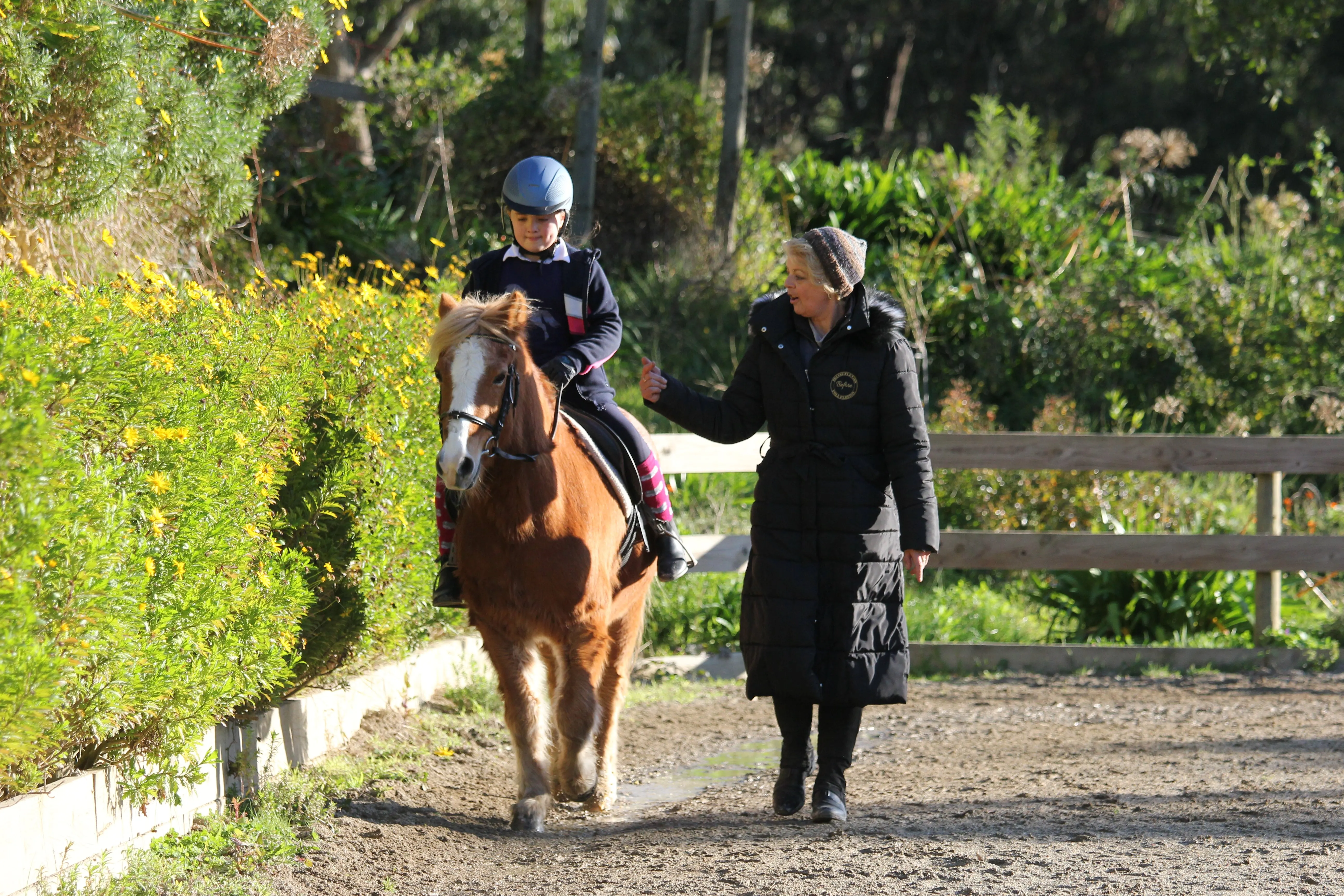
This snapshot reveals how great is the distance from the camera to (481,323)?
4.54 metres

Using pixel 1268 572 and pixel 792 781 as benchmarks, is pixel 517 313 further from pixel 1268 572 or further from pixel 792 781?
pixel 1268 572

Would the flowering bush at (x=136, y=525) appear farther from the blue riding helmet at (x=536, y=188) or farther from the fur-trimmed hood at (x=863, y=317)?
the fur-trimmed hood at (x=863, y=317)

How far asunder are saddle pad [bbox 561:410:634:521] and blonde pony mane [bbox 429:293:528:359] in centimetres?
58

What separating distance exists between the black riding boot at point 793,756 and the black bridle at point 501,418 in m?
1.45

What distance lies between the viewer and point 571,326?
5.34m

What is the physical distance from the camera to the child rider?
5133 mm

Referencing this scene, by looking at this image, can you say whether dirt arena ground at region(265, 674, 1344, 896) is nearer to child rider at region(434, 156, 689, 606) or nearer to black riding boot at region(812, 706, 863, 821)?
black riding boot at region(812, 706, 863, 821)

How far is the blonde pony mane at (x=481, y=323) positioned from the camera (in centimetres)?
452

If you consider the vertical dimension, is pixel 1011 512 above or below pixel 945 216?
below

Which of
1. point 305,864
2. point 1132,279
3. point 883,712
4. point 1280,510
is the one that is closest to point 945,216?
point 1132,279

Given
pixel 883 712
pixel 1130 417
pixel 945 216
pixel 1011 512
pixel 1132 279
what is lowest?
pixel 883 712

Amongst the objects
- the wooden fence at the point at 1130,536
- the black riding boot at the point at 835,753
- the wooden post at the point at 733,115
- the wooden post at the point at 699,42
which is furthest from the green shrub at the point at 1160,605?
the wooden post at the point at 699,42

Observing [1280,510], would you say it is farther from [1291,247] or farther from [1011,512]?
[1291,247]

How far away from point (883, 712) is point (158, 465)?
15.9 feet
